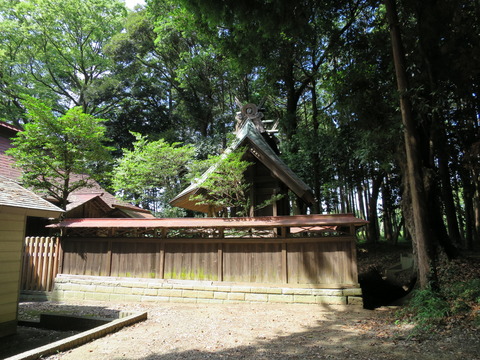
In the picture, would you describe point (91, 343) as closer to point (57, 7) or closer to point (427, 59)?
point (427, 59)

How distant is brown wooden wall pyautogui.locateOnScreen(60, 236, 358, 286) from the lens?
8258 millimetres

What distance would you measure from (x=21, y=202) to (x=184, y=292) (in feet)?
15.9

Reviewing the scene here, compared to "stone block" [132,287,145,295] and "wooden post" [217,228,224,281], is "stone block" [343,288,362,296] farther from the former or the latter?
"stone block" [132,287,145,295]

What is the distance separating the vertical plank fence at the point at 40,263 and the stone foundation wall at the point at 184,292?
1.42ft

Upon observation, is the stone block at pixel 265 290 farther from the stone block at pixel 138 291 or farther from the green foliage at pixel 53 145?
the green foliage at pixel 53 145

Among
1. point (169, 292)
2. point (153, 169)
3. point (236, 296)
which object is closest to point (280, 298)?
point (236, 296)

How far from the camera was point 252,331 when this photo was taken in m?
5.89

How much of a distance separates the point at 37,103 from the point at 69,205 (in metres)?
4.83

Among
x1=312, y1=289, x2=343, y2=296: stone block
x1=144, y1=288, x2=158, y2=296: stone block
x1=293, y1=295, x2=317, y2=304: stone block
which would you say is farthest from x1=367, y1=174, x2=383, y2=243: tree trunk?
x1=144, y1=288, x2=158, y2=296: stone block

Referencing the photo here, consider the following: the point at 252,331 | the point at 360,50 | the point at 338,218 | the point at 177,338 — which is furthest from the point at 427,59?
the point at 177,338

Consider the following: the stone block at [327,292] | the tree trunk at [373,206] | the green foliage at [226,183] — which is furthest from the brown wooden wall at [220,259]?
the tree trunk at [373,206]

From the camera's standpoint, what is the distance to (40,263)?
10.1m

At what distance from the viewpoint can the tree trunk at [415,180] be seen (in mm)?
7288

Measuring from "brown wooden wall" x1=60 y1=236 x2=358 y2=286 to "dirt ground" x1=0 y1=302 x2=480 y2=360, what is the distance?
38.3 inches
